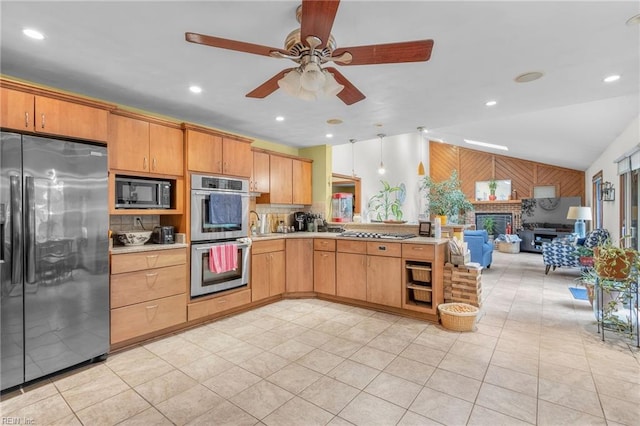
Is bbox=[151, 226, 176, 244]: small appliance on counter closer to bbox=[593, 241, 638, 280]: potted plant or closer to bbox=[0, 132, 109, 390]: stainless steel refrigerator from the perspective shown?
bbox=[0, 132, 109, 390]: stainless steel refrigerator

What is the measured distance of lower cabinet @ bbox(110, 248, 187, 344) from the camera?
279 centimetres

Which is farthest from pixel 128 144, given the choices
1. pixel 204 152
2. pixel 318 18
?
pixel 318 18

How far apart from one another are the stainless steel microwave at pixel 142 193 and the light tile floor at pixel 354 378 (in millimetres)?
1366

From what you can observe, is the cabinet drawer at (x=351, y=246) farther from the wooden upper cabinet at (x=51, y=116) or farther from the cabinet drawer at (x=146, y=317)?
the wooden upper cabinet at (x=51, y=116)

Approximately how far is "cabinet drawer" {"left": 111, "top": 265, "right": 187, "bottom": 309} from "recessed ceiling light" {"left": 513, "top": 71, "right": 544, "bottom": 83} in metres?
3.63

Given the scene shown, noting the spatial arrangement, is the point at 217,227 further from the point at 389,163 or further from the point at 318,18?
the point at 389,163

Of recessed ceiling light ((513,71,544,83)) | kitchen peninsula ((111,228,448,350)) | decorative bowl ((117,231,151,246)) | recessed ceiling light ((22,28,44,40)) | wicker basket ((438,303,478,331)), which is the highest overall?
recessed ceiling light ((22,28,44,40))

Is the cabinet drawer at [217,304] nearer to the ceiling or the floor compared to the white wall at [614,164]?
nearer to the floor

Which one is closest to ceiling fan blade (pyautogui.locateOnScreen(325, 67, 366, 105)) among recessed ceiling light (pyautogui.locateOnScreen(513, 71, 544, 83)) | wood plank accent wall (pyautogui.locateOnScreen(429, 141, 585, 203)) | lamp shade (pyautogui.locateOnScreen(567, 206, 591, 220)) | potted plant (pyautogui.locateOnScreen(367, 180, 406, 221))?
recessed ceiling light (pyautogui.locateOnScreen(513, 71, 544, 83))

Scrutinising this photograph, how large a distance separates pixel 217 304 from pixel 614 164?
257 inches

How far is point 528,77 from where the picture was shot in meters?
2.60

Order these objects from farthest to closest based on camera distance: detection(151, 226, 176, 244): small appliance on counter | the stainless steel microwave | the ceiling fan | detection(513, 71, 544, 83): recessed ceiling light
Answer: detection(151, 226, 176, 244): small appliance on counter → the stainless steel microwave → detection(513, 71, 544, 83): recessed ceiling light → the ceiling fan

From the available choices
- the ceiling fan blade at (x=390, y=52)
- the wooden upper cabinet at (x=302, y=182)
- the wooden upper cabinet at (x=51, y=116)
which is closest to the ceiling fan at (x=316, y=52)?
the ceiling fan blade at (x=390, y=52)

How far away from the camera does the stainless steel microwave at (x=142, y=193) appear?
9.89ft
